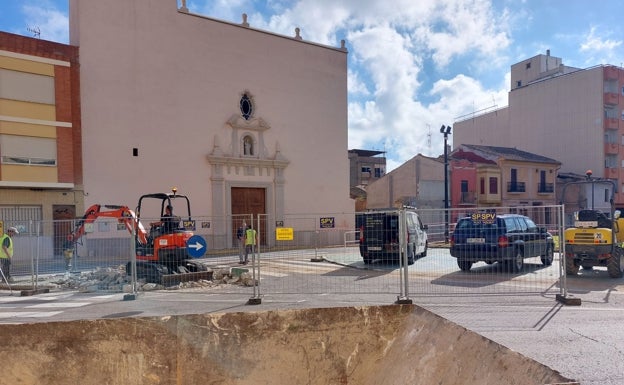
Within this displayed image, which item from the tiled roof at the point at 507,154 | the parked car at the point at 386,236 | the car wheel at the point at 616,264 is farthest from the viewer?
the tiled roof at the point at 507,154

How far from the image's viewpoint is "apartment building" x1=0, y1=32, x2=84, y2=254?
1898 centimetres

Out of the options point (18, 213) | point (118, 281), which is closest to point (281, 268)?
point (118, 281)

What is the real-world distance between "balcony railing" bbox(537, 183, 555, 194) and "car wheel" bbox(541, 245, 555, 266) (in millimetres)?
31215

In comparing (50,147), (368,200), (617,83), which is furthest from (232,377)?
(617,83)

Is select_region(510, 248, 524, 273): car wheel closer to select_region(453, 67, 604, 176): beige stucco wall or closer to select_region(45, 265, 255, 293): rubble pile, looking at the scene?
select_region(45, 265, 255, 293): rubble pile

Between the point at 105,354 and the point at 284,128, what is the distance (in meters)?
22.9

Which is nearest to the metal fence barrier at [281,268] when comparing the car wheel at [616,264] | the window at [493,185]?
the car wheel at [616,264]

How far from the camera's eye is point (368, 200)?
43.5 metres

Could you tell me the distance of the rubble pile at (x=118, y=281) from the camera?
1098cm

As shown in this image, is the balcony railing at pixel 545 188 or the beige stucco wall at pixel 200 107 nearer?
the beige stucco wall at pixel 200 107

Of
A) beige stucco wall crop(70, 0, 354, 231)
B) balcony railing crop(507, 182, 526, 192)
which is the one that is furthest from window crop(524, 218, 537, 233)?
balcony railing crop(507, 182, 526, 192)

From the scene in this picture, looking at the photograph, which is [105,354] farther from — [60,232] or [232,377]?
[60,232]

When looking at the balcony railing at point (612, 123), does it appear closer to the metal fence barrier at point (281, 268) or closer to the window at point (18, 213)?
the metal fence barrier at point (281, 268)

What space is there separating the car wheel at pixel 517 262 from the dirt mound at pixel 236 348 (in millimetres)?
7592
